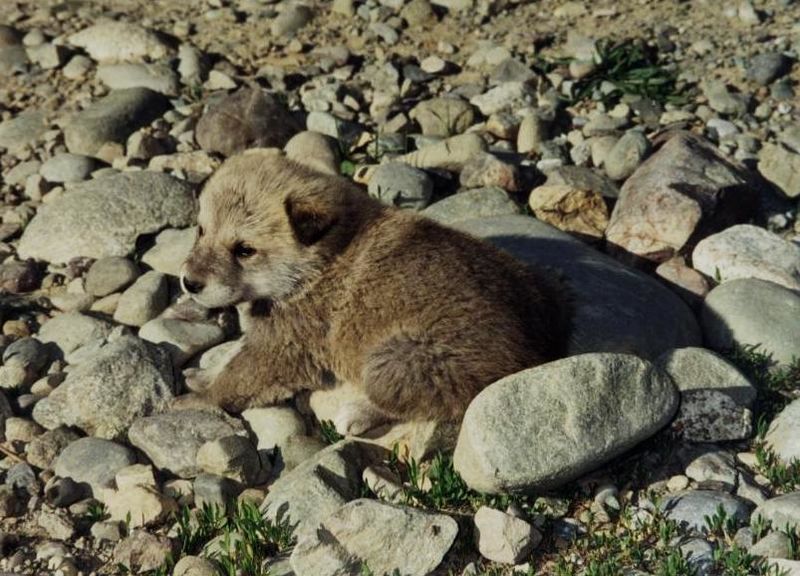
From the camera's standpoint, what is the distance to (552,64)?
11.0 m

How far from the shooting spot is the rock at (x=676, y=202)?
8.54 metres

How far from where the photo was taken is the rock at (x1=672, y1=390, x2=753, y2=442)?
258 inches

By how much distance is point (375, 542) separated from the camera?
5.68 meters

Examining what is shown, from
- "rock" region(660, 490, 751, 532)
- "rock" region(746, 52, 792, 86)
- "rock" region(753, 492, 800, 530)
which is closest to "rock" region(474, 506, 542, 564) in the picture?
"rock" region(660, 490, 751, 532)

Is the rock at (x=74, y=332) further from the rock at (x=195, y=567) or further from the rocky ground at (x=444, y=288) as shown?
the rock at (x=195, y=567)

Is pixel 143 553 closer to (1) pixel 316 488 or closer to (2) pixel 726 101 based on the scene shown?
(1) pixel 316 488

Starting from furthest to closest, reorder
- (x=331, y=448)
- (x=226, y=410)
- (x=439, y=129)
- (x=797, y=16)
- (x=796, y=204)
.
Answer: (x=797, y=16)
(x=439, y=129)
(x=796, y=204)
(x=226, y=410)
(x=331, y=448)

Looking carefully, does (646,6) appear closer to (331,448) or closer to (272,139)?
(272,139)

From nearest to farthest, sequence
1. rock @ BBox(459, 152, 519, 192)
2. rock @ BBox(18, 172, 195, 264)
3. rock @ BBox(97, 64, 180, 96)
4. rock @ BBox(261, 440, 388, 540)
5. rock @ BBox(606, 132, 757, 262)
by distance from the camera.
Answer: rock @ BBox(261, 440, 388, 540) → rock @ BBox(606, 132, 757, 262) → rock @ BBox(18, 172, 195, 264) → rock @ BBox(459, 152, 519, 192) → rock @ BBox(97, 64, 180, 96)

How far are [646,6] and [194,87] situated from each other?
4.74m

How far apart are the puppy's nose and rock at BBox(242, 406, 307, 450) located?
86 cm

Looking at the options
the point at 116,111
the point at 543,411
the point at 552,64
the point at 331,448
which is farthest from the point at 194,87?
the point at 543,411

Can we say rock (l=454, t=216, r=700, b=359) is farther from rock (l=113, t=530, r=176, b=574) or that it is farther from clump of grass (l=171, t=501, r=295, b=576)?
rock (l=113, t=530, r=176, b=574)

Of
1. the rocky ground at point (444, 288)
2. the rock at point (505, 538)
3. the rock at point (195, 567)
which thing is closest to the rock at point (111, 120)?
the rocky ground at point (444, 288)
